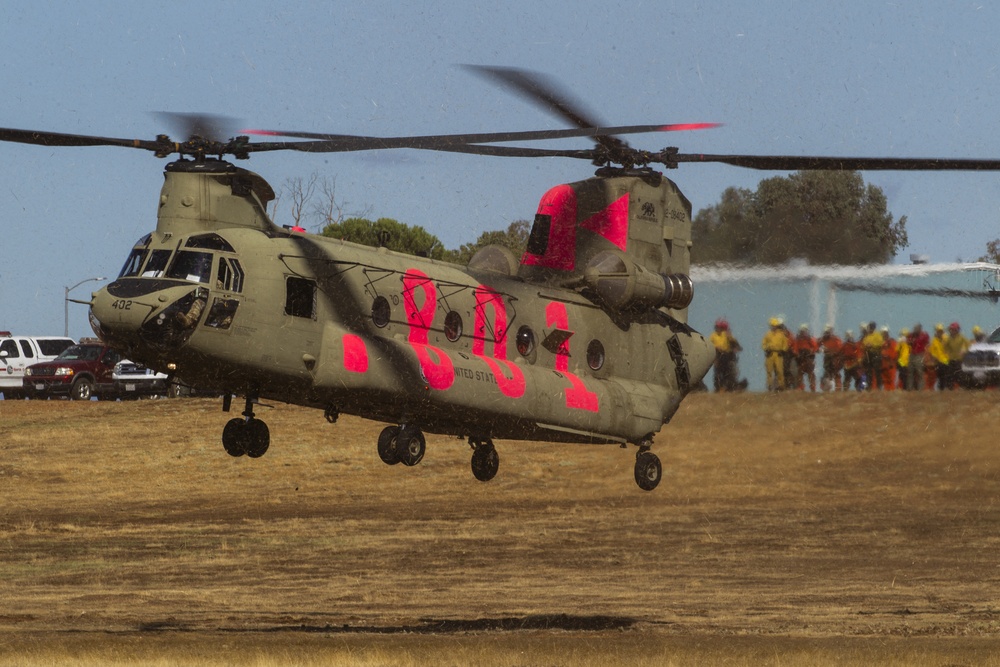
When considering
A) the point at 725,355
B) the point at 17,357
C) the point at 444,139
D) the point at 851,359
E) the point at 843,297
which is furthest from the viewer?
the point at 17,357

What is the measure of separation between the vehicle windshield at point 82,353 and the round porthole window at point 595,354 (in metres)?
51.5

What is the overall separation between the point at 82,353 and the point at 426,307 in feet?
180

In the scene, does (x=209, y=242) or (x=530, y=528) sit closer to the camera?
(x=209, y=242)

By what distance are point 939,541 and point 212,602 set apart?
53.6 meters

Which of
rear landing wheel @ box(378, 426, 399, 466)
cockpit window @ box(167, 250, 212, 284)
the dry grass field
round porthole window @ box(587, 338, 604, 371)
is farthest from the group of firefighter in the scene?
cockpit window @ box(167, 250, 212, 284)

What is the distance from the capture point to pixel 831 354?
53875mm

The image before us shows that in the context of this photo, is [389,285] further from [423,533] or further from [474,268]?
[423,533]

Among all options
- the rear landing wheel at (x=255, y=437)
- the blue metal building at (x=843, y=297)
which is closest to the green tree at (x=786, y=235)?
the blue metal building at (x=843, y=297)

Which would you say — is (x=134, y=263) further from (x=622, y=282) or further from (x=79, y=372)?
(x=79, y=372)

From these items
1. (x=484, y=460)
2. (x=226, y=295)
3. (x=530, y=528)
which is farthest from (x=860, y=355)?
(x=530, y=528)

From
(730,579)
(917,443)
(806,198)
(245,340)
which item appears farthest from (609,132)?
(730,579)

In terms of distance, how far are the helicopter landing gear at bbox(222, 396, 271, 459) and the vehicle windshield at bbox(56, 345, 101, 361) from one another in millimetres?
53105

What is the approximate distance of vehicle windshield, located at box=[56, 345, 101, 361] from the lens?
8088 cm

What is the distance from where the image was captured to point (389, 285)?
29719 millimetres
